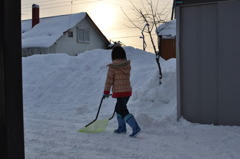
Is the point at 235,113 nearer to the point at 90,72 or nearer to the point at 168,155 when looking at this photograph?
the point at 168,155

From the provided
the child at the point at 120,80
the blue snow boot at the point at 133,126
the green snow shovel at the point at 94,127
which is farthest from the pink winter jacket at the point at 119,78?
the green snow shovel at the point at 94,127

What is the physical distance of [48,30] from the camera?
26609 millimetres

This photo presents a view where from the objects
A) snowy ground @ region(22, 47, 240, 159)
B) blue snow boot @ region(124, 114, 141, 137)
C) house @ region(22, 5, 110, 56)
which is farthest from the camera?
house @ region(22, 5, 110, 56)

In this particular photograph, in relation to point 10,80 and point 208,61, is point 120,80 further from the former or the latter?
point 10,80

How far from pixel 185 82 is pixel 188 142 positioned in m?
1.62

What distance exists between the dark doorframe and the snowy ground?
1.59 meters

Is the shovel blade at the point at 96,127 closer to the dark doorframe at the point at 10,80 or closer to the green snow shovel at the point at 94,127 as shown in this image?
the green snow shovel at the point at 94,127

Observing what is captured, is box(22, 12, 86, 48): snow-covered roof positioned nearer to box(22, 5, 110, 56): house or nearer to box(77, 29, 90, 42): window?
box(22, 5, 110, 56): house

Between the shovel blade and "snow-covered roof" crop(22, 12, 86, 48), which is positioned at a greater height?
"snow-covered roof" crop(22, 12, 86, 48)

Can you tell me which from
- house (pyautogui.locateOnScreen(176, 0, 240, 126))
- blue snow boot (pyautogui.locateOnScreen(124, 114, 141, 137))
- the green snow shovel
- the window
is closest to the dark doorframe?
blue snow boot (pyautogui.locateOnScreen(124, 114, 141, 137))

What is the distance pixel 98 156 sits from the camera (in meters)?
3.94

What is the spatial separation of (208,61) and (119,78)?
1.79 meters

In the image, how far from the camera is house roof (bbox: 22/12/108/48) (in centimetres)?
2484

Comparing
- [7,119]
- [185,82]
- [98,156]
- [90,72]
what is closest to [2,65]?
[7,119]
